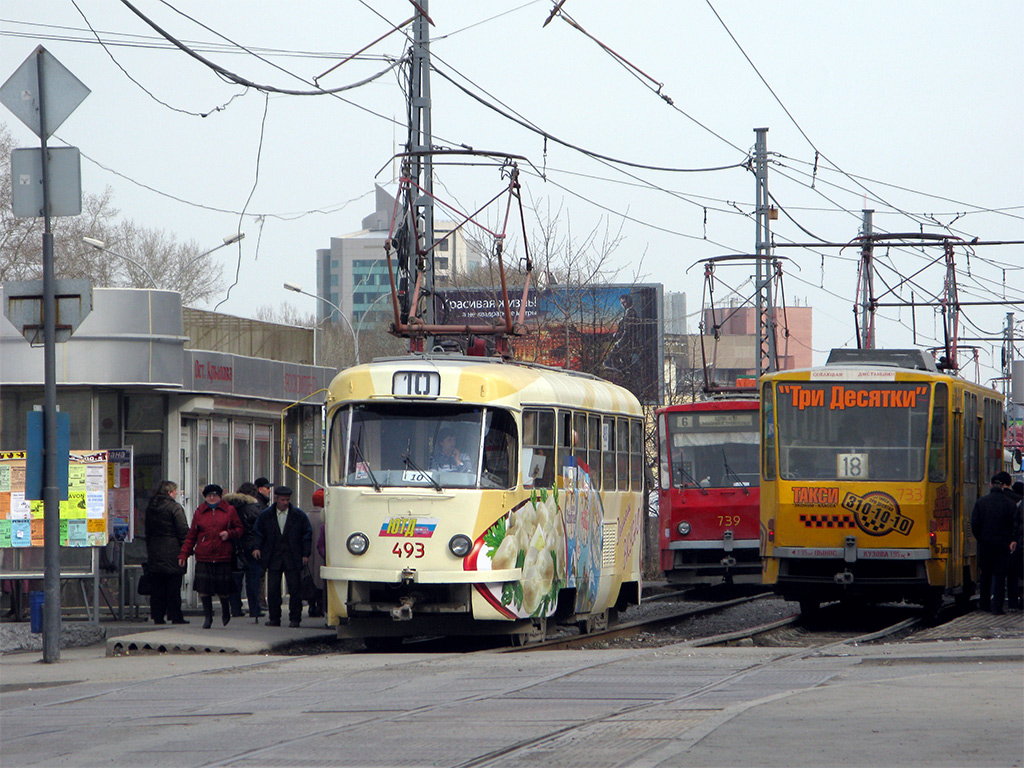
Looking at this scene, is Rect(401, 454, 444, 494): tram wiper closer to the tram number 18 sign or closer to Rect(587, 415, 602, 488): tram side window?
the tram number 18 sign

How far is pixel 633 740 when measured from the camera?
26.9 ft

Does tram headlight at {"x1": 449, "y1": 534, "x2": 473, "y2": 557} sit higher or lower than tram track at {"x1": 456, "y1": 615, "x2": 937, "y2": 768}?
higher

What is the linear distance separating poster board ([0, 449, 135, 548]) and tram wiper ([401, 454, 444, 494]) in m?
3.95

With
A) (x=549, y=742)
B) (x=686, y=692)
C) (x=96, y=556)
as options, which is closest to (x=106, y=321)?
(x=96, y=556)

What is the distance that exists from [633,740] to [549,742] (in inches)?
17.5

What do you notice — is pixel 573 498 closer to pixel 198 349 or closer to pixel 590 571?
pixel 590 571

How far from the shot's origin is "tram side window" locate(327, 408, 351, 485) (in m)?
15.0

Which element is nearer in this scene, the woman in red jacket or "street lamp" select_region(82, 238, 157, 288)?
the woman in red jacket

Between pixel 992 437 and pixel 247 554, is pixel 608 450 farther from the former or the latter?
pixel 992 437

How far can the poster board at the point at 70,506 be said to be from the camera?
16.5 meters

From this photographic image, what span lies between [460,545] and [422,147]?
20.4 ft

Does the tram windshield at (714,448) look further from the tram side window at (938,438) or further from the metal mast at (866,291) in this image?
the tram side window at (938,438)

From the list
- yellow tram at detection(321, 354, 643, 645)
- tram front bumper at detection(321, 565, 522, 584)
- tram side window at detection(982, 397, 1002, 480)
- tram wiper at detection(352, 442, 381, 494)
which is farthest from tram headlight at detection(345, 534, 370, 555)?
tram side window at detection(982, 397, 1002, 480)

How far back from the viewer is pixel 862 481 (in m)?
18.7
